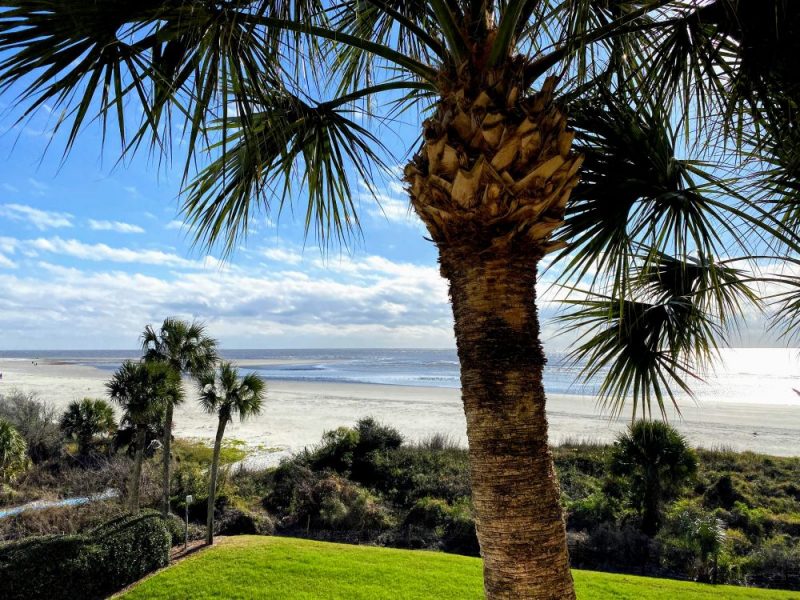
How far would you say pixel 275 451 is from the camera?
2172cm

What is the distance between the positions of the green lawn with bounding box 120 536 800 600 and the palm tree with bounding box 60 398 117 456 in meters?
10.7

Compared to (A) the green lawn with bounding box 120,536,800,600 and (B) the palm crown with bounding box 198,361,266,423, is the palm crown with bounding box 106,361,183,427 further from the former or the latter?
(A) the green lawn with bounding box 120,536,800,600

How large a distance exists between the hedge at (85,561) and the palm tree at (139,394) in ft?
8.98

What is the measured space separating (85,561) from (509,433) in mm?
9383

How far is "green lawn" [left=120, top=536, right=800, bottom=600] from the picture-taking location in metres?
8.34

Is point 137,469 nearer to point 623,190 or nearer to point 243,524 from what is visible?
point 243,524

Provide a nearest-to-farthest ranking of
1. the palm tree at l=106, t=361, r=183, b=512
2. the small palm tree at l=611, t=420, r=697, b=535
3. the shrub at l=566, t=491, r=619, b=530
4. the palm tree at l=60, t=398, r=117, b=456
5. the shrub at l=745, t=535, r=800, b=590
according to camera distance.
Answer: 1. the shrub at l=745, t=535, r=800, b=590
2. the palm tree at l=106, t=361, r=183, b=512
3. the small palm tree at l=611, t=420, r=697, b=535
4. the shrub at l=566, t=491, r=619, b=530
5. the palm tree at l=60, t=398, r=117, b=456

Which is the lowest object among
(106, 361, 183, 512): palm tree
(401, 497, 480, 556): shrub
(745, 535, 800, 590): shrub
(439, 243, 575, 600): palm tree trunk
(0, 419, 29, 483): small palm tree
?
(401, 497, 480, 556): shrub

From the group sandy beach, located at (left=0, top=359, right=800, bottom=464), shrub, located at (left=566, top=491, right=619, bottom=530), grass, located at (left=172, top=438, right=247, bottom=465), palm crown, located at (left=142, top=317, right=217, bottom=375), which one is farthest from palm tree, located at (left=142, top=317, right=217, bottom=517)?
shrub, located at (left=566, top=491, right=619, bottom=530)

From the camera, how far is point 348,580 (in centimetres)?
906

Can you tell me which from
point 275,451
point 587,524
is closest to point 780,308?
point 587,524

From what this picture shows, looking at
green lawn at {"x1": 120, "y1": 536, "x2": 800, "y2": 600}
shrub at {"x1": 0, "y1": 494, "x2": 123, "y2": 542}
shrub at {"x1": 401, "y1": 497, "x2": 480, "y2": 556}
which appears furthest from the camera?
shrub at {"x1": 401, "y1": 497, "x2": 480, "y2": 556}

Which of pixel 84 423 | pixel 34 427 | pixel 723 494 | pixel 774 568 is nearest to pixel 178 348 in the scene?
pixel 84 423

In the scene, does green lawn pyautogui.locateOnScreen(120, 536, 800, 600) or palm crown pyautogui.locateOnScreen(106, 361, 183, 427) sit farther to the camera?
palm crown pyautogui.locateOnScreen(106, 361, 183, 427)
